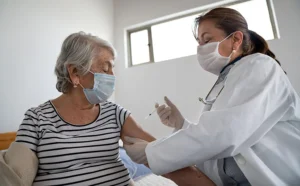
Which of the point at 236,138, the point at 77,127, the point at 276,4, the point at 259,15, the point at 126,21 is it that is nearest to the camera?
the point at 236,138

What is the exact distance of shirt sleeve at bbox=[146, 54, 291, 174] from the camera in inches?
21.9

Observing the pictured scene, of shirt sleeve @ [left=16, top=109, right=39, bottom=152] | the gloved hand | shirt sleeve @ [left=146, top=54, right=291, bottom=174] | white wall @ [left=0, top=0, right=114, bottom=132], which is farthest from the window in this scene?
shirt sleeve @ [left=16, top=109, right=39, bottom=152]

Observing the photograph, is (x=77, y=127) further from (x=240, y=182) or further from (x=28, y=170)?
(x=240, y=182)

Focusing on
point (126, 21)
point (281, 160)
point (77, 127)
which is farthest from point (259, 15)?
point (77, 127)

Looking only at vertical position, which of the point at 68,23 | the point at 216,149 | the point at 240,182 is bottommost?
the point at 240,182

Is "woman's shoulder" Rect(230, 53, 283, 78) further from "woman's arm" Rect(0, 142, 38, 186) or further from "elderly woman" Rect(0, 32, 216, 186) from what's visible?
"woman's arm" Rect(0, 142, 38, 186)

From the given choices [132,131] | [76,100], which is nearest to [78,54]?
[76,100]

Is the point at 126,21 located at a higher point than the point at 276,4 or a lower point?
higher

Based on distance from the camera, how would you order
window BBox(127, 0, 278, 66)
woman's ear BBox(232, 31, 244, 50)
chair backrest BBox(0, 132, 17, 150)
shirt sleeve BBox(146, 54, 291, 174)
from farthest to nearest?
window BBox(127, 0, 278, 66), chair backrest BBox(0, 132, 17, 150), woman's ear BBox(232, 31, 244, 50), shirt sleeve BBox(146, 54, 291, 174)

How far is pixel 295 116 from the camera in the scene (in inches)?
25.1

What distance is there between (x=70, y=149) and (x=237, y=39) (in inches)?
35.4

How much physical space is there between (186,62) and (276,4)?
107cm

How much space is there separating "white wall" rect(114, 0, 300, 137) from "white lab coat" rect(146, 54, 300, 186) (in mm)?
1414

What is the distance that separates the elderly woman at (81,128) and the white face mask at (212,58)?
484 mm
